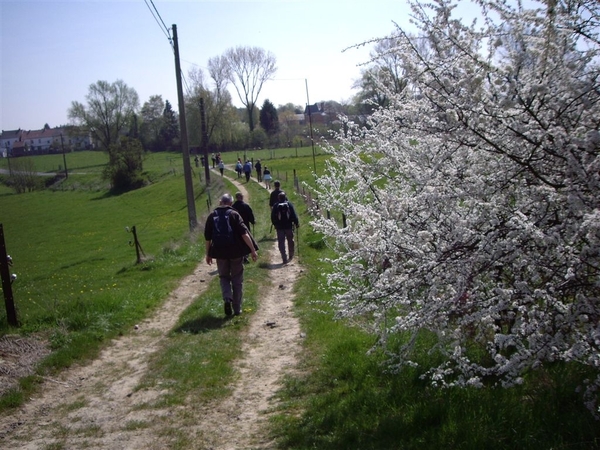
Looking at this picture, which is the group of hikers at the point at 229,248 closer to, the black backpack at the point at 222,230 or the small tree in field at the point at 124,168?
the black backpack at the point at 222,230

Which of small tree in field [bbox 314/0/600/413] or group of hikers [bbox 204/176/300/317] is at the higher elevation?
small tree in field [bbox 314/0/600/413]

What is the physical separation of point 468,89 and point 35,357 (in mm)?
6478

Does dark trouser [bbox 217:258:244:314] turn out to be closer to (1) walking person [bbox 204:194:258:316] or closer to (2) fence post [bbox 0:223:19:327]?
(1) walking person [bbox 204:194:258:316]

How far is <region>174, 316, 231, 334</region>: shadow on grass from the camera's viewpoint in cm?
873

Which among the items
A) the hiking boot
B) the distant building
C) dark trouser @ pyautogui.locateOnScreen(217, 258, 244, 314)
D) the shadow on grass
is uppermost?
the distant building

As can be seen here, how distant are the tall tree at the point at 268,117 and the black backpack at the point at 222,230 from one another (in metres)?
85.0

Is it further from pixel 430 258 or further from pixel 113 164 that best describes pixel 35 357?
pixel 113 164

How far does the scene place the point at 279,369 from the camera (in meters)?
6.93

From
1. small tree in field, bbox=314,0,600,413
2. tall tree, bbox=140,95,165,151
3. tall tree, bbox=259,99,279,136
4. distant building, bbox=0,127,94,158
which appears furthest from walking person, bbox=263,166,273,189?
tall tree, bbox=140,95,165,151

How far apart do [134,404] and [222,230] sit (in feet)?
11.8

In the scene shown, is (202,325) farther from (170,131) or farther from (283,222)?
(170,131)

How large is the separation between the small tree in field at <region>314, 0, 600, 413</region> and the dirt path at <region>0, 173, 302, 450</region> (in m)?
1.75

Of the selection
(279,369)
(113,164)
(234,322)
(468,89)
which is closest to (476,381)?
(468,89)

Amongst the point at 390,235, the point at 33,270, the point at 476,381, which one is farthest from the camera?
the point at 33,270
